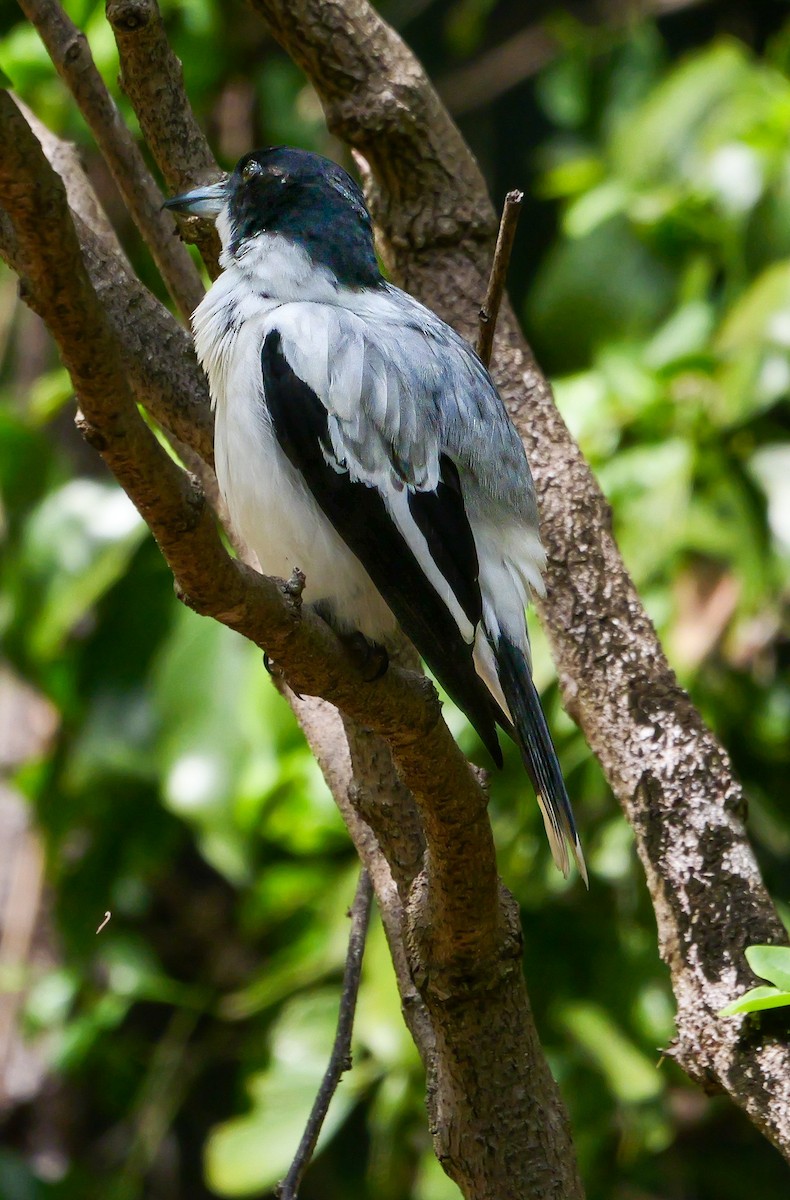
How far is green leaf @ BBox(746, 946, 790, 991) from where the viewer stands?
155 cm

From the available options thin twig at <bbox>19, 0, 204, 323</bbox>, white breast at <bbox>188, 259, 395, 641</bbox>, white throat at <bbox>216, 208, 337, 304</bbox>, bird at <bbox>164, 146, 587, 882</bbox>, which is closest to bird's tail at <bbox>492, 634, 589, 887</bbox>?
bird at <bbox>164, 146, 587, 882</bbox>

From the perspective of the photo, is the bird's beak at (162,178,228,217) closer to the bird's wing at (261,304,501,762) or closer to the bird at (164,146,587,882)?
the bird at (164,146,587,882)

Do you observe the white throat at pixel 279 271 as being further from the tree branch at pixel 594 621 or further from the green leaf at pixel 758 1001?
the green leaf at pixel 758 1001

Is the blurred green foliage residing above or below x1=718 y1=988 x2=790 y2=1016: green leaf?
above

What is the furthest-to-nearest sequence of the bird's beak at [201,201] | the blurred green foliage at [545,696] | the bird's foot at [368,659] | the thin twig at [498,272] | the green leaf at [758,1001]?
the blurred green foliage at [545,696]
the bird's beak at [201,201]
the thin twig at [498,272]
the bird's foot at [368,659]
the green leaf at [758,1001]

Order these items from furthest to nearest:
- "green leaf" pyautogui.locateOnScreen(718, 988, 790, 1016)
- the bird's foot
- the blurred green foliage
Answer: the blurred green foliage, the bird's foot, "green leaf" pyautogui.locateOnScreen(718, 988, 790, 1016)

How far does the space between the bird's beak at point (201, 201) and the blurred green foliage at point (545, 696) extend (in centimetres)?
72

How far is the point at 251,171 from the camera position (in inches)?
96.2

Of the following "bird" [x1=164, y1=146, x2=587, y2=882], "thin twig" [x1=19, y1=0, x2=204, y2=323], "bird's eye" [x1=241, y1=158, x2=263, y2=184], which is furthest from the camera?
"bird's eye" [x1=241, y1=158, x2=263, y2=184]

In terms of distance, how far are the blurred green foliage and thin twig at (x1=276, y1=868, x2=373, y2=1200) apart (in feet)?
2.01

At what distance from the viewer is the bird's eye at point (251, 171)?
8.00 feet

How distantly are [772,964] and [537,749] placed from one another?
0.56m

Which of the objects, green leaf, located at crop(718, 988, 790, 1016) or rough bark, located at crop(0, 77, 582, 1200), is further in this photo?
green leaf, located at crop(718, 988, 790, 1016)

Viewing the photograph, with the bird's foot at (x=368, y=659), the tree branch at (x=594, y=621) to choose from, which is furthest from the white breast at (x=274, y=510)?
the tree branch at (x=594, y=621)
